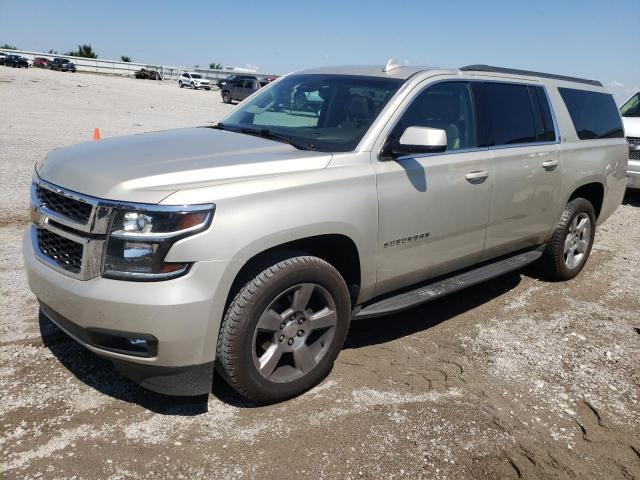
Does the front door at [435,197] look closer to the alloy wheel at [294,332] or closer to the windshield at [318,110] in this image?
the windshield at [318,110]

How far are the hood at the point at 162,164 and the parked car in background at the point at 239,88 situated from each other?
107 ft

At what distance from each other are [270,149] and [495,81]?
7.04ft

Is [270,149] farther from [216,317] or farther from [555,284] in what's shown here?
[555,284]

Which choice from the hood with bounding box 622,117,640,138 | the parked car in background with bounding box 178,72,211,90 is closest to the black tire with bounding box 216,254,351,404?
the hood with bounding box 622,117,640,138

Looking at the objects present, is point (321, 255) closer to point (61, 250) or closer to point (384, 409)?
point (384, 409)

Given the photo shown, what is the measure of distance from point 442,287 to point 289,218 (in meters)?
1.61

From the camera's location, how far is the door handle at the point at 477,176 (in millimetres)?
4040

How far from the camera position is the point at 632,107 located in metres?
11.3

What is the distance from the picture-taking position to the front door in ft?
11.7

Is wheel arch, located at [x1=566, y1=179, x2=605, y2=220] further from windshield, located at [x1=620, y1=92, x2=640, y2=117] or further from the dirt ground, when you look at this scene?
windshield, located at [x1=620, y1=92, x2=640, y2=117]

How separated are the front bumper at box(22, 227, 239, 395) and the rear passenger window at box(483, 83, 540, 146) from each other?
8.70 ft

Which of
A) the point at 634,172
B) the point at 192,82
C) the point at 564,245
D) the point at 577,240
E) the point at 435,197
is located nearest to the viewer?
the point at 435,197

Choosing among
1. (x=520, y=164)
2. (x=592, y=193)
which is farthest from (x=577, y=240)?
(x=520, y=164)

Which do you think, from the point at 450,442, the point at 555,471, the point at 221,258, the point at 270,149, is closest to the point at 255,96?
the point at 270,149
